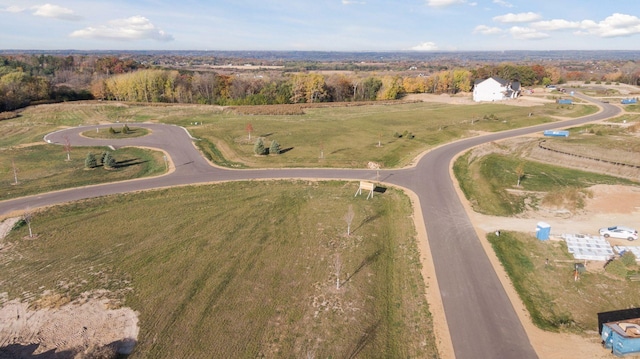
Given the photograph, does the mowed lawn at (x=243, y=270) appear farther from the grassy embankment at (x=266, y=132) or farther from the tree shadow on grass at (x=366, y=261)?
the grassy embankment at (x=266, y=132)

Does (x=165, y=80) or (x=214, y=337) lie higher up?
(x=165, y=80)

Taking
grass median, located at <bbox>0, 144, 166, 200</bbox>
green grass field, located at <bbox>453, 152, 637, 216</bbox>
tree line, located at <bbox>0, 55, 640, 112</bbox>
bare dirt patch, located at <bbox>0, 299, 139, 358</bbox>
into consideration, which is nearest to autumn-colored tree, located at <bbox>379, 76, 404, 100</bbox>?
tree line, located at <bbox>0, 55, 640, 112</bbox>

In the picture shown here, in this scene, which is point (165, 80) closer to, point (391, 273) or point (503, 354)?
point (391, 273)

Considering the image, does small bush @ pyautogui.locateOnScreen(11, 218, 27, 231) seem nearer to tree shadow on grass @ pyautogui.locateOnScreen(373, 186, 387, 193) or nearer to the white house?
tree shadow on grass @ pyautogui.locateOnScreen(373, 186, 387, 193)

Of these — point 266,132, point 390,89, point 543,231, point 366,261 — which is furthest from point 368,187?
point 390,89

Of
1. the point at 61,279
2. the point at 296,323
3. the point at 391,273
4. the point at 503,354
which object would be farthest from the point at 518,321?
the point at 61,279

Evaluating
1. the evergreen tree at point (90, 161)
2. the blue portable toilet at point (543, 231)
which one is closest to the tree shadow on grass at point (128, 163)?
the evergreen tree at point (90, 161)
